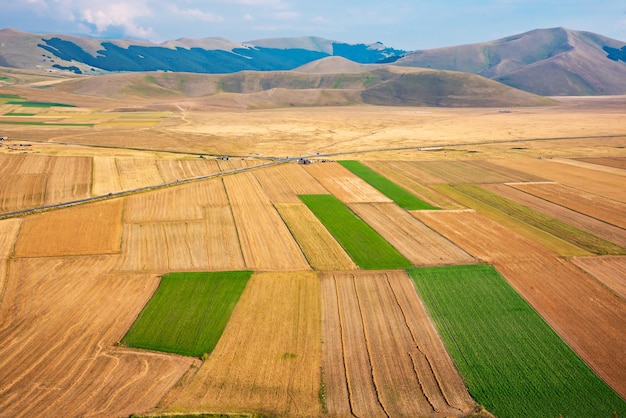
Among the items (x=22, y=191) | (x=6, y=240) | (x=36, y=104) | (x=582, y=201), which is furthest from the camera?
(x=36, y=104)

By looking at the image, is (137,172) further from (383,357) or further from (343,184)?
(383,357)

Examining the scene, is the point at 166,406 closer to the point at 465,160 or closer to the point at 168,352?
the point at 168,352

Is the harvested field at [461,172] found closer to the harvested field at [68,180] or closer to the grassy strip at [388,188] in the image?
the grassy strip at [388,188]

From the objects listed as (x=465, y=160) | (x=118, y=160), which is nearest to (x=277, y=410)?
(x=118, y=160)

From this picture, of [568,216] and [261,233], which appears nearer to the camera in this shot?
[261,233]

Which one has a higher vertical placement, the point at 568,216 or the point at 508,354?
the point at 568,216

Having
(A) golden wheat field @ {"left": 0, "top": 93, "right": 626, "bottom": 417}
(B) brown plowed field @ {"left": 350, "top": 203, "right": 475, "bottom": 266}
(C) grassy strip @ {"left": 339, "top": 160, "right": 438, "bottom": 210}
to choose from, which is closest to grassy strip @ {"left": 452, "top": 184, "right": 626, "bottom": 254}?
(A) golden wheat field @ {"left": 0, "top": 93, "right": 626, "bottom": 417}

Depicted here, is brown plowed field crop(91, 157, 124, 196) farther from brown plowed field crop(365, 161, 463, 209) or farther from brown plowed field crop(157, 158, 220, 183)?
brown plowed field crop(365, 161, 463, 209)

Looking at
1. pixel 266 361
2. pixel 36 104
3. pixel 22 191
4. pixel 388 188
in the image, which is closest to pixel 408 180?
pixel 388 188
